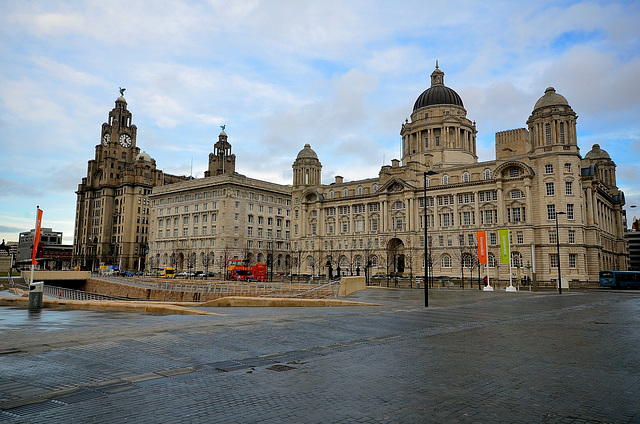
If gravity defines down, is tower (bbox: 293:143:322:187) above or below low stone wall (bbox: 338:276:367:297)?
above

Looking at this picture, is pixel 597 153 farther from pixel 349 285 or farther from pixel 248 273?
pixel 349 285

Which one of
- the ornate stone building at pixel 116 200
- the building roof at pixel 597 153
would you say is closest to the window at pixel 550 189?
the building roof at pixel 597 153

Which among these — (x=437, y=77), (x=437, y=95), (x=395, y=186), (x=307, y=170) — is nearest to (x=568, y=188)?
(x=395, y=186)

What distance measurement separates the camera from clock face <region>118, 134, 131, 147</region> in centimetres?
14400

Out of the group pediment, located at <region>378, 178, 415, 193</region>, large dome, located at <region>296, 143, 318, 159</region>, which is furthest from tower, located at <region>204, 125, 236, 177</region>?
pediment, located at <region>378, 178, 415, 193</region>

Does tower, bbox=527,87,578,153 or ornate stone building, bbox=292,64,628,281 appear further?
tower, bbox=527,87,578,153

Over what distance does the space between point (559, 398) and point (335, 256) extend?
90.9 metres

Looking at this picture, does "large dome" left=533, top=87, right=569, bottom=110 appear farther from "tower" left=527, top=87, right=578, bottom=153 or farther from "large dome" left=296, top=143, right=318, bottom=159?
"large dome" left=296, top=143, right=318, bottom=159

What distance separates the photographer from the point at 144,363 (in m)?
10.3

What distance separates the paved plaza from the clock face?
139798 mm

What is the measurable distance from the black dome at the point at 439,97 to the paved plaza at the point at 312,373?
93296 mm

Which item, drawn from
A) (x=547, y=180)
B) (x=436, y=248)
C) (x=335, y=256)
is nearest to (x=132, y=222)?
(x=335, y=256)

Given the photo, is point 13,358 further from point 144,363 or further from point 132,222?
point 132,222

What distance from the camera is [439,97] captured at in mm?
104438
